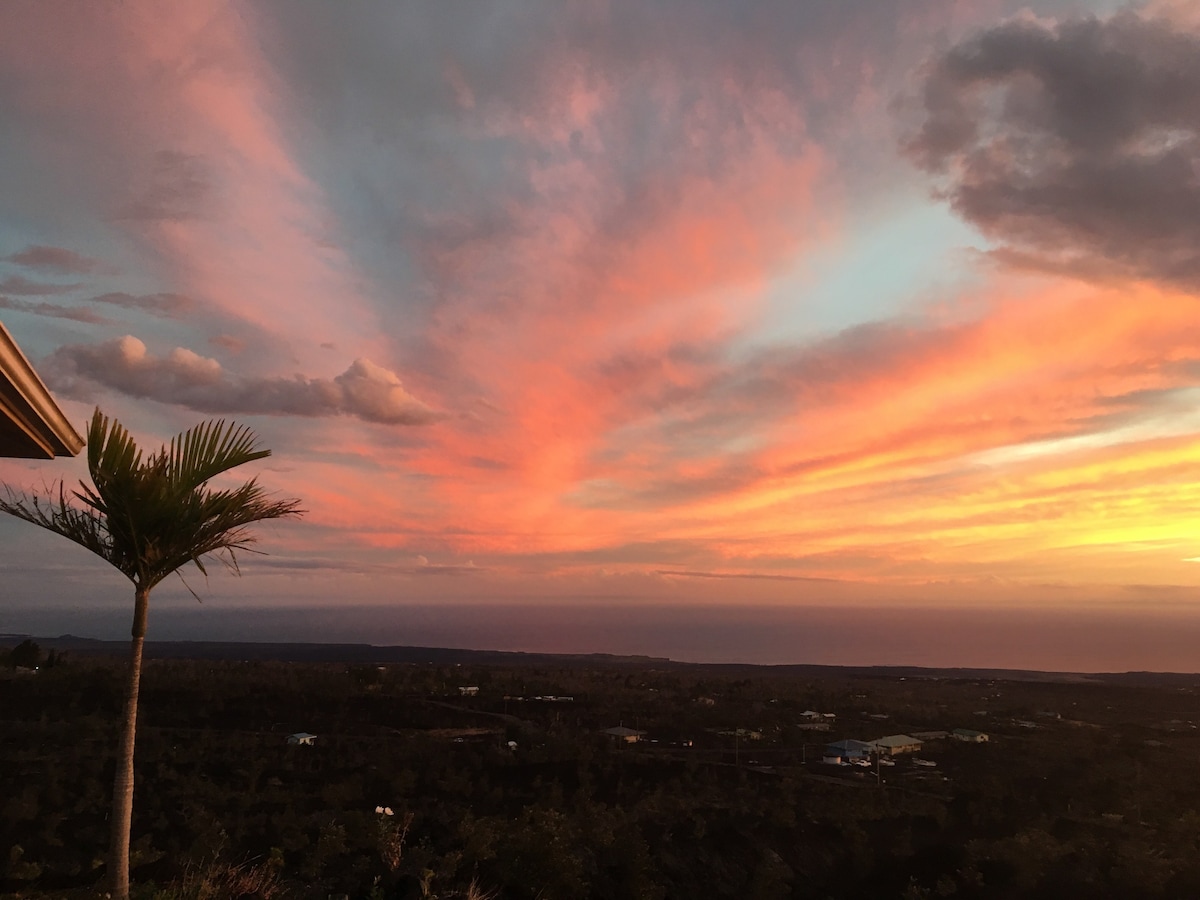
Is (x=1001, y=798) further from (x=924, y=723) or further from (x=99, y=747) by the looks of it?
(x=99, y=747)

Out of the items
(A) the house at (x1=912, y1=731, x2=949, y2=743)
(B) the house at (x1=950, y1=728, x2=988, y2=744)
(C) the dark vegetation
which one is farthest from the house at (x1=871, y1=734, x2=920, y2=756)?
(B) the house at (x1=950, y1=728, x2=988, y2=744)

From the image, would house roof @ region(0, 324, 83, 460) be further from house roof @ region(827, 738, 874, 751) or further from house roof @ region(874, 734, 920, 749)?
house roof @ region(874, 734, 920, 749)

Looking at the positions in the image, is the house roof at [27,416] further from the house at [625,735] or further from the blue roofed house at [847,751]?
the blue roofed house at [847,751]

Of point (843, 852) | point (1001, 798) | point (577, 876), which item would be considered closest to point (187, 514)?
point (577, 876)

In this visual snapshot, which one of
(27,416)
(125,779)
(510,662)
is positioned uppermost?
(27,416)

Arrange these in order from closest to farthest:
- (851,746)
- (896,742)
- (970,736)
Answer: (851,746)
(896,742)
(970,736)

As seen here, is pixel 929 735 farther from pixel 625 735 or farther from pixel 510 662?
pixel 510 662

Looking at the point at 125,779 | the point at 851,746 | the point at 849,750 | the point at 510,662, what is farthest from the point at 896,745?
the point at 510,662

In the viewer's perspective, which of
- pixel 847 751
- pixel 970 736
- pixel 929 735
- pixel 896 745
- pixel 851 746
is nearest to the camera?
pixel 847 751

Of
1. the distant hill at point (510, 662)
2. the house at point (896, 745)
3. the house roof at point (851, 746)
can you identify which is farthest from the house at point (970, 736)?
the distant hill at point (510, 662)
